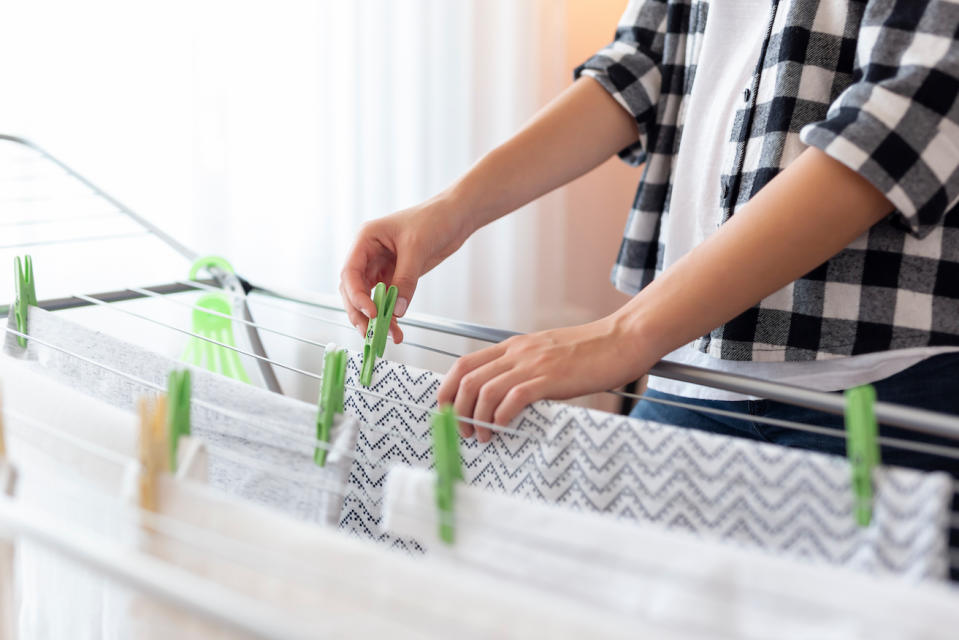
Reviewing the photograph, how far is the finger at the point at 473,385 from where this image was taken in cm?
58

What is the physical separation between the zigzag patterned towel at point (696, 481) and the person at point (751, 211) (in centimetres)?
3

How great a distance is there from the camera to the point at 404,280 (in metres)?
0.76

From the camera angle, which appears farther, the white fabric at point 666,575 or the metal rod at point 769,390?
the metal rod at point 769,390

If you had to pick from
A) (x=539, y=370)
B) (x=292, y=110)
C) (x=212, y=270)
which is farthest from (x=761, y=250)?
(x=292, y=110)

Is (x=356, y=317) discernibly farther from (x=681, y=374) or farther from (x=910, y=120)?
(x=910, y=120)

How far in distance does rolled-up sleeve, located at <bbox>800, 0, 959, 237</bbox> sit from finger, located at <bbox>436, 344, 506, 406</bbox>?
0.26 m

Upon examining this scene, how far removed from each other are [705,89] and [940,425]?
0.44 meters

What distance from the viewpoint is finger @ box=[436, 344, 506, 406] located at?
1.93 ft

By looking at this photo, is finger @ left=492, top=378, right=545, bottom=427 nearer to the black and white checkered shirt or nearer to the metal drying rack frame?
the metal drying rack frame

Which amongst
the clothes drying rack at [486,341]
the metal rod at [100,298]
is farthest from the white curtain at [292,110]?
the metal rod at [100,298]

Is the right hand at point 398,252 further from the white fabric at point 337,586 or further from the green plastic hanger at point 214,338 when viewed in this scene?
the green plastic hanger at point 214,338

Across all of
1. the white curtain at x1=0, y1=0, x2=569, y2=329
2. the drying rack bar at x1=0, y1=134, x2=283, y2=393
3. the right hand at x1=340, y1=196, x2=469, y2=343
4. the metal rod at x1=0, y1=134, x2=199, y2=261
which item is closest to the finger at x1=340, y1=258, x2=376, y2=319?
the right hand at x1=340, y1=196, x2=469, y2=343

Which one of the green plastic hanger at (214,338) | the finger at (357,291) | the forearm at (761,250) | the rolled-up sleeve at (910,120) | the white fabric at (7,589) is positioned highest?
the rolled-up sleeve at (910,120)

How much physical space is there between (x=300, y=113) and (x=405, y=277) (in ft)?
3.35
